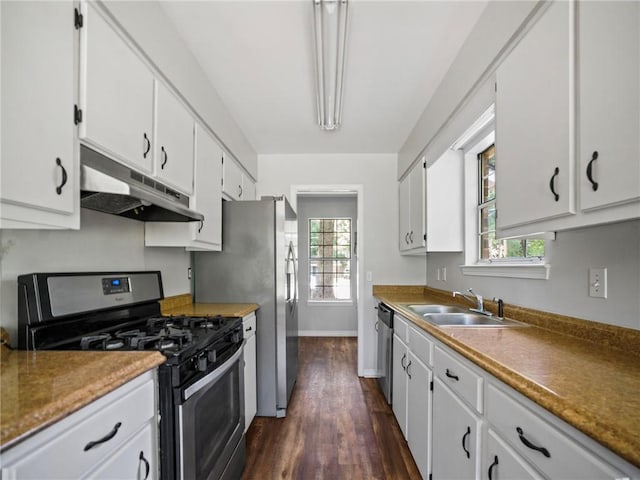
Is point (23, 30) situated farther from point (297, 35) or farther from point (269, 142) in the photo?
point (269, 142)

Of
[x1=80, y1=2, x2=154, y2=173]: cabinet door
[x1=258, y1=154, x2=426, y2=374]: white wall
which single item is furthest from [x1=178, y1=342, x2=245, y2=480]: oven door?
[x1=258, y1=154, x2=426, y2=374]: white wall

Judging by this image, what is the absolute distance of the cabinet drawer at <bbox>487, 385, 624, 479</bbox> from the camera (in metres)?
0.69

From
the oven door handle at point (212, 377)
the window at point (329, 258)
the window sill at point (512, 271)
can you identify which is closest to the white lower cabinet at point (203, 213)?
the oven door handle at point (212, 377)

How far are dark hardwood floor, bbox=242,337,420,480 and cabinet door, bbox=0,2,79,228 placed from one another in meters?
1.87

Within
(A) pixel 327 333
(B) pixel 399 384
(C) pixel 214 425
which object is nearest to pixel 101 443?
(C) pixel 214 425

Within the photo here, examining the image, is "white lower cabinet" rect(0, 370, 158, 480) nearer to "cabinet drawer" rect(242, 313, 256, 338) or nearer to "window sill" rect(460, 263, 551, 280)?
"cabinet drawer" rect(242, 313, 256, 338)

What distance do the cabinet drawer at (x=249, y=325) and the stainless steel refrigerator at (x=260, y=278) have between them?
105 millimetres

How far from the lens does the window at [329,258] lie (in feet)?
18.3

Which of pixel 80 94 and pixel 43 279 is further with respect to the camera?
pixel 43 279

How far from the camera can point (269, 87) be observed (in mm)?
2373

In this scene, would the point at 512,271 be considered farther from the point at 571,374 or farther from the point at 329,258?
the point at 329,258

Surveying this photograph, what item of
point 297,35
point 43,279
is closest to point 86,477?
point 43,279

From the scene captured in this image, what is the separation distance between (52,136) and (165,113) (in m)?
0.80

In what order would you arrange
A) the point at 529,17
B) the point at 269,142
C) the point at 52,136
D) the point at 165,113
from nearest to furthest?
the point at 52,136 < the point at 529,17 < the point at 165,113 < the point at 269,142
